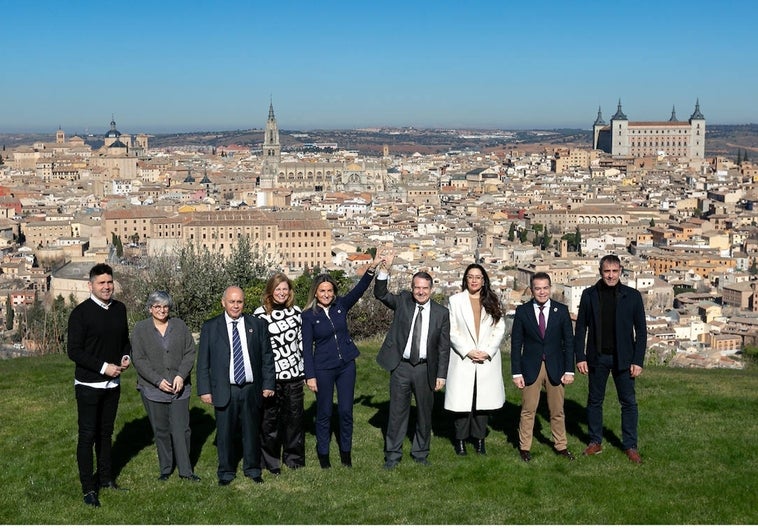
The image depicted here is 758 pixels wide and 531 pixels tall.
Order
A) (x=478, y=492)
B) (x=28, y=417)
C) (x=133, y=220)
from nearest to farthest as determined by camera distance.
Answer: (x=478, y=492), (x=28, y=417), (x=133, y=220)

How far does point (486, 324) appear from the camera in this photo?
5.54 meters

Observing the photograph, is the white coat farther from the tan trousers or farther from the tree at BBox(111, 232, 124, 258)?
the tree at BBox(111, 232, 124, 258)

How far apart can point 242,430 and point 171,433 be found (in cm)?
41

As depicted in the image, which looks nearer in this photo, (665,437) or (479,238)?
(665,437)

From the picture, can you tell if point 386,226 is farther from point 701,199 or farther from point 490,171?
point 490,171

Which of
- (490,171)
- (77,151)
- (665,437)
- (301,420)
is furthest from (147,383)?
(77,151)

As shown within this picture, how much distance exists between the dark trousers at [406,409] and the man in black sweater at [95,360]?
1.55 m

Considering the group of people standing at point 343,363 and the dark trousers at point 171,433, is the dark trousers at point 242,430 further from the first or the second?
the dark trousers at point 171,433

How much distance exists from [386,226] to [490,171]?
133 ft

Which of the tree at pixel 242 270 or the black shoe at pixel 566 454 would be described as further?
the tree at pixel 242 270

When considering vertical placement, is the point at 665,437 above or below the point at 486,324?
below

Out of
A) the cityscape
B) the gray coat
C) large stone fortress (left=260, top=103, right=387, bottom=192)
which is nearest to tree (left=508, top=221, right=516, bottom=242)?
the cityscape

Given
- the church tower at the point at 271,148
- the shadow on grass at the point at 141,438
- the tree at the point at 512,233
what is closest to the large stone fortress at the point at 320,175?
the church tower at the point at 271,148

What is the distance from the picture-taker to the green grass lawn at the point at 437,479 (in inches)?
184
